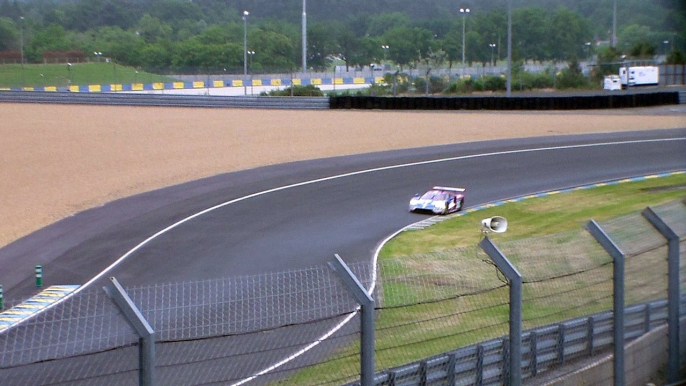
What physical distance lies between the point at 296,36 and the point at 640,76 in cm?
4492

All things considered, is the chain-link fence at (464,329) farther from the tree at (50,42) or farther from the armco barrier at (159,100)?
the tree at (50,42)

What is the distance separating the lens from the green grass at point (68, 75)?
58.4 metres

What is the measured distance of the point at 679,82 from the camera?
66750 mm

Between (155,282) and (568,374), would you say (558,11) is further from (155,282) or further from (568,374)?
(568,374)

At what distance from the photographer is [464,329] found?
6129 mm

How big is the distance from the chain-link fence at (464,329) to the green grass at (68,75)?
53342 millimetres

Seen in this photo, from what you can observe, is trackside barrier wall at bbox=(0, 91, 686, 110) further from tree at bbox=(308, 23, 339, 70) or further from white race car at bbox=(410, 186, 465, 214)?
tree at bbox=(308, 23, 339, 70)

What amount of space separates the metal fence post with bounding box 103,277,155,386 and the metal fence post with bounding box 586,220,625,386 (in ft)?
12.1

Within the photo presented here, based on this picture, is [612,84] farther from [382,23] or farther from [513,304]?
[382,23]

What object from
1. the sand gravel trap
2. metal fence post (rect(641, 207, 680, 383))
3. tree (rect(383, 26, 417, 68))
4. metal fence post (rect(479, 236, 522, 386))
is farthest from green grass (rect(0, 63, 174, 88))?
metal fence post (rect(479, 236, 522, 386))

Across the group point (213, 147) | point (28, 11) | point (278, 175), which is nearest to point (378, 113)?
point (213, 147)

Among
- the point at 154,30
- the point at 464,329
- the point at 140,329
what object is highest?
the point at 154,30

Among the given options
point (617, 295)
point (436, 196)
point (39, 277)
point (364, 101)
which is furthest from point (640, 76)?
point (617, 295)

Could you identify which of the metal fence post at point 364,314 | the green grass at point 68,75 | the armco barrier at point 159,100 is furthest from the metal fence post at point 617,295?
the green grass at point 68,75
